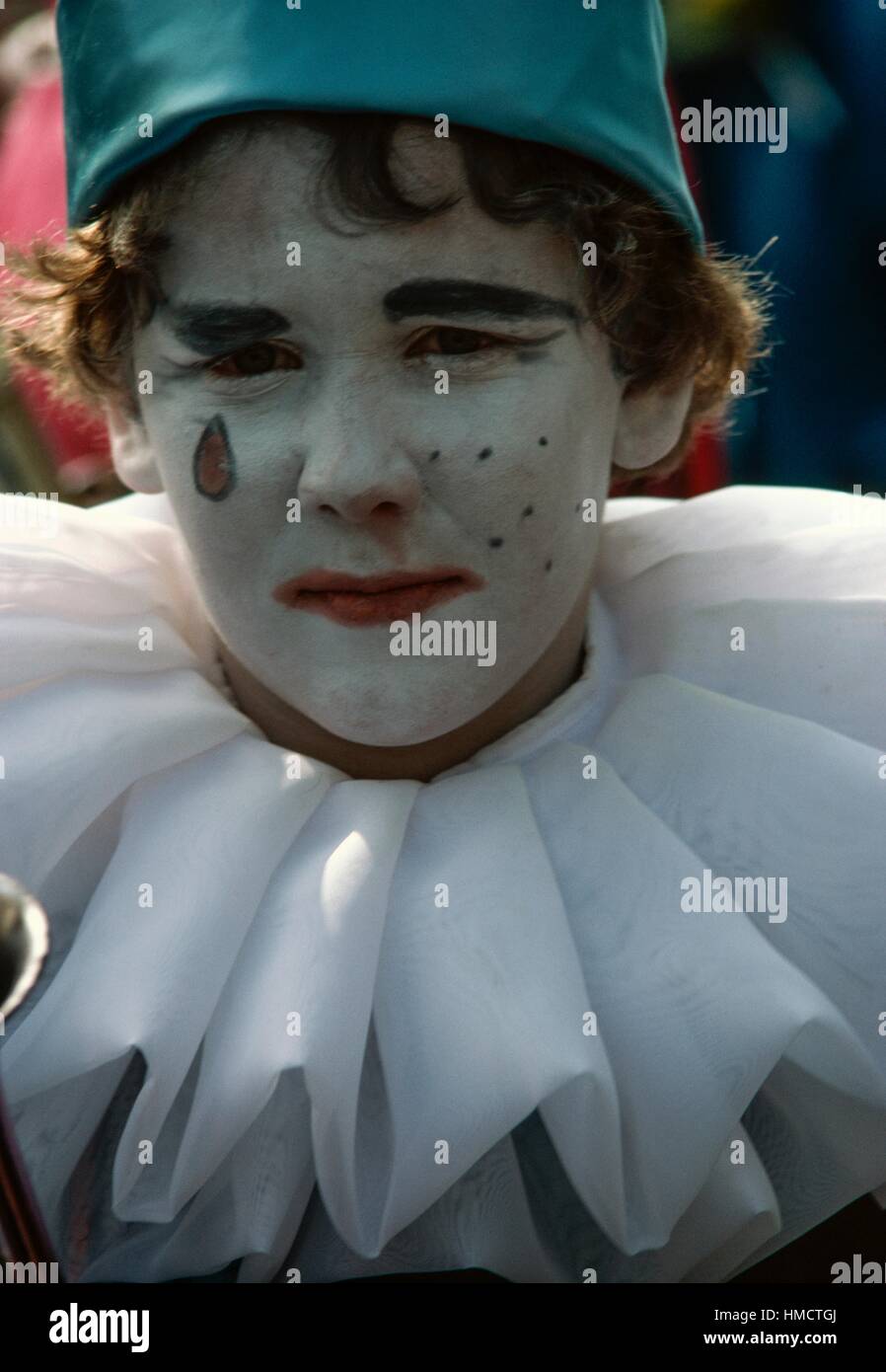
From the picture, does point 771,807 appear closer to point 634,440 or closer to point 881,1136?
point 881,1136

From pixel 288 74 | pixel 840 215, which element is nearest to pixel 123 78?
pixel 288 74

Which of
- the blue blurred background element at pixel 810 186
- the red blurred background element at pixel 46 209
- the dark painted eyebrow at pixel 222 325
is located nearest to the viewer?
the dark painted eyebrow at pixel 222 325

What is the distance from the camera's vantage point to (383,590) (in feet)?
4.45

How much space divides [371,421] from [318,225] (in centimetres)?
15

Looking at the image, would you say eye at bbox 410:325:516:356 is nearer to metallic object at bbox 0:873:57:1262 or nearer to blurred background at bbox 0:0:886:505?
metallic object at bbox 0:873:57:1262

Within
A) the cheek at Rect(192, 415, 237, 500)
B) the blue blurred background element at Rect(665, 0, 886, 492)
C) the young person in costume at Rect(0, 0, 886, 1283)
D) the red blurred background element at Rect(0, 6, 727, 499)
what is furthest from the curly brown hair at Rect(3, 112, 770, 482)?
the blue blurred background element at Rect(665, 0, 886, 492)

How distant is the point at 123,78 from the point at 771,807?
2.54 feet

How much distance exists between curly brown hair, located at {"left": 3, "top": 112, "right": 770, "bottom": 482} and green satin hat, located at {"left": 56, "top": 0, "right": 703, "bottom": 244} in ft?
0.08

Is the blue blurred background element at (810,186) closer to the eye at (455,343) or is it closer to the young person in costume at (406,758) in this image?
the young person in costume at (406,758)

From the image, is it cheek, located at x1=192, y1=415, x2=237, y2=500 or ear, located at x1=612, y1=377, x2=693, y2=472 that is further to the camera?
ear, located at x1=612, y1=377, x2=693, y2=472

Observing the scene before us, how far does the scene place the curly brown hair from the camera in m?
1.27

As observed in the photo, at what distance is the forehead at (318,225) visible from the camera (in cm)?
128

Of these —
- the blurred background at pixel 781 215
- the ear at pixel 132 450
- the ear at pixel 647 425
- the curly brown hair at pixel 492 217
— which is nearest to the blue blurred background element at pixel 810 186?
the blurred background at pixel 781 215
